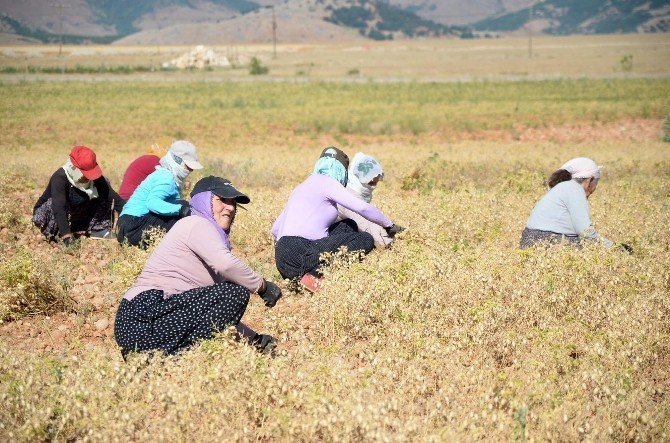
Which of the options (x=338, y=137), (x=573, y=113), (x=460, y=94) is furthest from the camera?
(x=460, y=94)

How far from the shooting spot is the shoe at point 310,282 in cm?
696

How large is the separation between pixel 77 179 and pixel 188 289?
→ 12.8 feet

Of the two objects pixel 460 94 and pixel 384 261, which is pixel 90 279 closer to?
pixel 384 261

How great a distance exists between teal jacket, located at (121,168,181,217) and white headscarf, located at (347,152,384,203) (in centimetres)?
189

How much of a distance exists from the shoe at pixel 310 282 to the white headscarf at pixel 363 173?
1.36 meters

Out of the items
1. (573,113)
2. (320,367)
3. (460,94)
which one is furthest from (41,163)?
(460,94)

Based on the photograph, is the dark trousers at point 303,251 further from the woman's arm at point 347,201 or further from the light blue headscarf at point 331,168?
the light blue headscarf at point 331,168

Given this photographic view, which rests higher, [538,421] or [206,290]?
[206,290]

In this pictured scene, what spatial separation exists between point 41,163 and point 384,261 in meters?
11.6

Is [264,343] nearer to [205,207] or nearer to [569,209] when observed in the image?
[205,207]

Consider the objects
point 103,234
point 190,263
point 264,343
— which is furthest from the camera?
point 103,234

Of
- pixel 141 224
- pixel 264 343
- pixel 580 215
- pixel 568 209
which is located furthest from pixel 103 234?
pixel 580 215

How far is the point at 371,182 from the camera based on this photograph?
803cm

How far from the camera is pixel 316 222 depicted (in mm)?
7336
